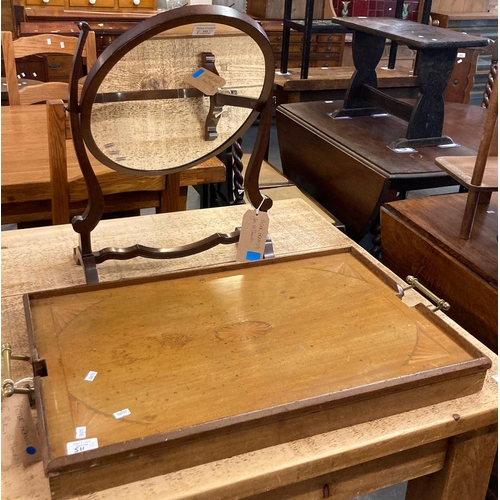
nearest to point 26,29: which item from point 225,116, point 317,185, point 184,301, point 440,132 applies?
point 317,185

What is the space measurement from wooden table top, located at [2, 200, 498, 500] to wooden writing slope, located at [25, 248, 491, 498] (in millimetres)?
14

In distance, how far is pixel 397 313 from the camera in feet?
3.03

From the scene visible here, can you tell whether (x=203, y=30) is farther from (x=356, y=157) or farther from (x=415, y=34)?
(x=415, y=34)

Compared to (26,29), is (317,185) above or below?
below

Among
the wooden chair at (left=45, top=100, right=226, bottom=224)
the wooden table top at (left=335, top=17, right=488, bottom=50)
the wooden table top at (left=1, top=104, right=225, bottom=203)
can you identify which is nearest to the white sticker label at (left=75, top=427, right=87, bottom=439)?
the wooden chair at (left=45, top=100, right=226, bottom=224)

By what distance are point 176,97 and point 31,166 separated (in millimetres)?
793

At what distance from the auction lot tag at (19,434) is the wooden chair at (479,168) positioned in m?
0.89

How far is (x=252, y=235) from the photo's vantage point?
3.69 feet

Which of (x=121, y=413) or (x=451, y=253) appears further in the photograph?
(x=451, y=253)

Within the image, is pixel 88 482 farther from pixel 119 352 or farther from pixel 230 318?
pixel 230 318

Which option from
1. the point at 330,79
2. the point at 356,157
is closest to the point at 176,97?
the point at 356,157

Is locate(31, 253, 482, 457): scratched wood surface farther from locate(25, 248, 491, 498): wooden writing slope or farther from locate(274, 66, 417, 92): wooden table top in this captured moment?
locate(274, 66, 417, 92): wooden table top

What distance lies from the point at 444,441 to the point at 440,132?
1339 millimetres

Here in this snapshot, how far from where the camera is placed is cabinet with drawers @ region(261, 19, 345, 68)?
4.43 metres
